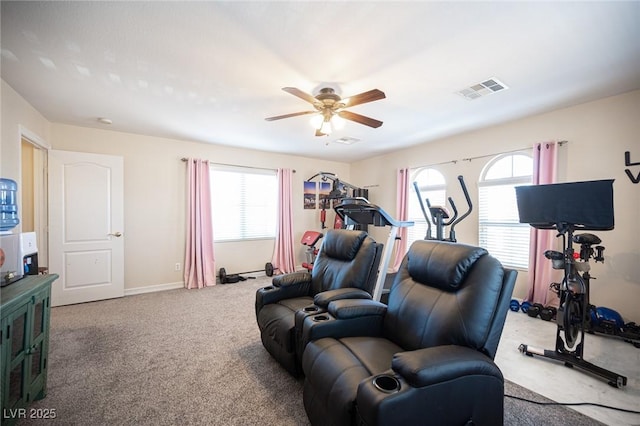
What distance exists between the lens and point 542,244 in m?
3.40

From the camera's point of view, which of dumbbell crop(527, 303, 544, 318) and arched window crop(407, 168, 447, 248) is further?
arched window crop(407, 168, 447, 248)

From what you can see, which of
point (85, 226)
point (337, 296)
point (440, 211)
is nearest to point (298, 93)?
point (337, 296)

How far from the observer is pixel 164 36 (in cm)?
195

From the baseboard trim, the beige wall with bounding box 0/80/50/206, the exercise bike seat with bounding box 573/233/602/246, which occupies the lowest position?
the baseboard trim

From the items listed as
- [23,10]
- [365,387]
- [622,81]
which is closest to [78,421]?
[365,387]

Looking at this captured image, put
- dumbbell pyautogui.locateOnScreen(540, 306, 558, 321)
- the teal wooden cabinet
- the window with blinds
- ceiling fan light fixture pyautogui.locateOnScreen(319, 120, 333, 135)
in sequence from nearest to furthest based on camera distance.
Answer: the teal wooden cabinet
ceiling fan light fixture pyautogui.locateOnScreen(319, 120, 333, 135)
dumbbell pyautogui.locateOnScreen(540, 306, 558, 321)
the window with blinds

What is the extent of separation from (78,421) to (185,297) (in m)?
2.49

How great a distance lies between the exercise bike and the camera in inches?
79.5

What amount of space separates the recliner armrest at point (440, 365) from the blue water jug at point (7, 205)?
2.93 metres

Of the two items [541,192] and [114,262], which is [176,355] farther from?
[541,192]

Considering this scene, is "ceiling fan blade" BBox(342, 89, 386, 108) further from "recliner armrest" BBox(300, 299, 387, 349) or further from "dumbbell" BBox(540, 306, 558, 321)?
"dumbbell" BBox(540, 306, 558, 321)

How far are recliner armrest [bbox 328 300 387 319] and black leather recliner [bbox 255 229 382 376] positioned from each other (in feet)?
0.49

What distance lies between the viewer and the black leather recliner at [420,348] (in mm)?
1089

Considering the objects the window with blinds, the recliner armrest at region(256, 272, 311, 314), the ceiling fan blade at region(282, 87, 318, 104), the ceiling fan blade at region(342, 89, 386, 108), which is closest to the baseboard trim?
the window with blinds
